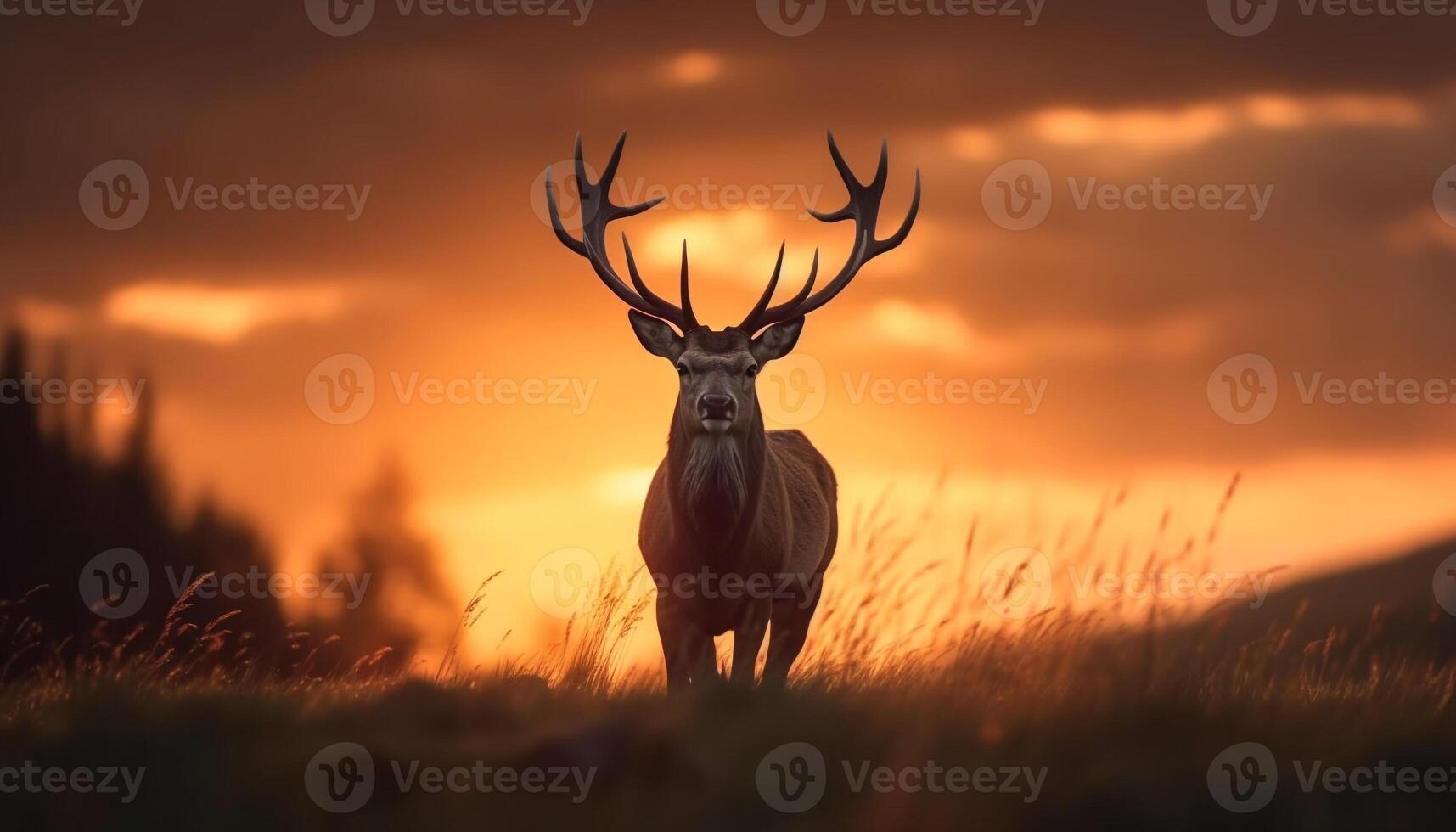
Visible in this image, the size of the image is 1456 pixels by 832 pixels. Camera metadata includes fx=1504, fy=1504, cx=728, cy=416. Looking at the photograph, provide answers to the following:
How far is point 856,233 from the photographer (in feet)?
34.1

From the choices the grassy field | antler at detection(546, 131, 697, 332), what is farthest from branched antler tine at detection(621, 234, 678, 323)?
the grassy field

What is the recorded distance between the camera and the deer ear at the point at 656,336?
9.14m

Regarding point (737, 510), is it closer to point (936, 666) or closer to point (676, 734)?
point (936, 666)

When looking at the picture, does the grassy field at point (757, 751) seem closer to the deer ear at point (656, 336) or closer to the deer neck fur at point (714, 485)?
the deer neck fur at point (714, 485)

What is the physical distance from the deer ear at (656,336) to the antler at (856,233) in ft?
2.05

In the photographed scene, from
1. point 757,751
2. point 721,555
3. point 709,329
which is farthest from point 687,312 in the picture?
point 757,751

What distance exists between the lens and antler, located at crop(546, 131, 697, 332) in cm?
943

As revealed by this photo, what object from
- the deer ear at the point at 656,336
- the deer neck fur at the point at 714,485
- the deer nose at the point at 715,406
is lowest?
the deer neck fur at the point at 714,485

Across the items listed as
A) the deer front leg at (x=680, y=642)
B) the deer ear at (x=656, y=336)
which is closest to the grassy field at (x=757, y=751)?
the deer front leg at (x=680, y=642)

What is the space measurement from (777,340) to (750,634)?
1.80 metres

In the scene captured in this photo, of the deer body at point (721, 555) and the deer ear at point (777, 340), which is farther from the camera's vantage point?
the deer ear at point (777, 340)

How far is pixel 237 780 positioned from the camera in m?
5.60

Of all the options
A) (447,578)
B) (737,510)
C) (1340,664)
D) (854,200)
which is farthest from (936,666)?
(447,578)

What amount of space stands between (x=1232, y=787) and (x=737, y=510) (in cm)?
377
